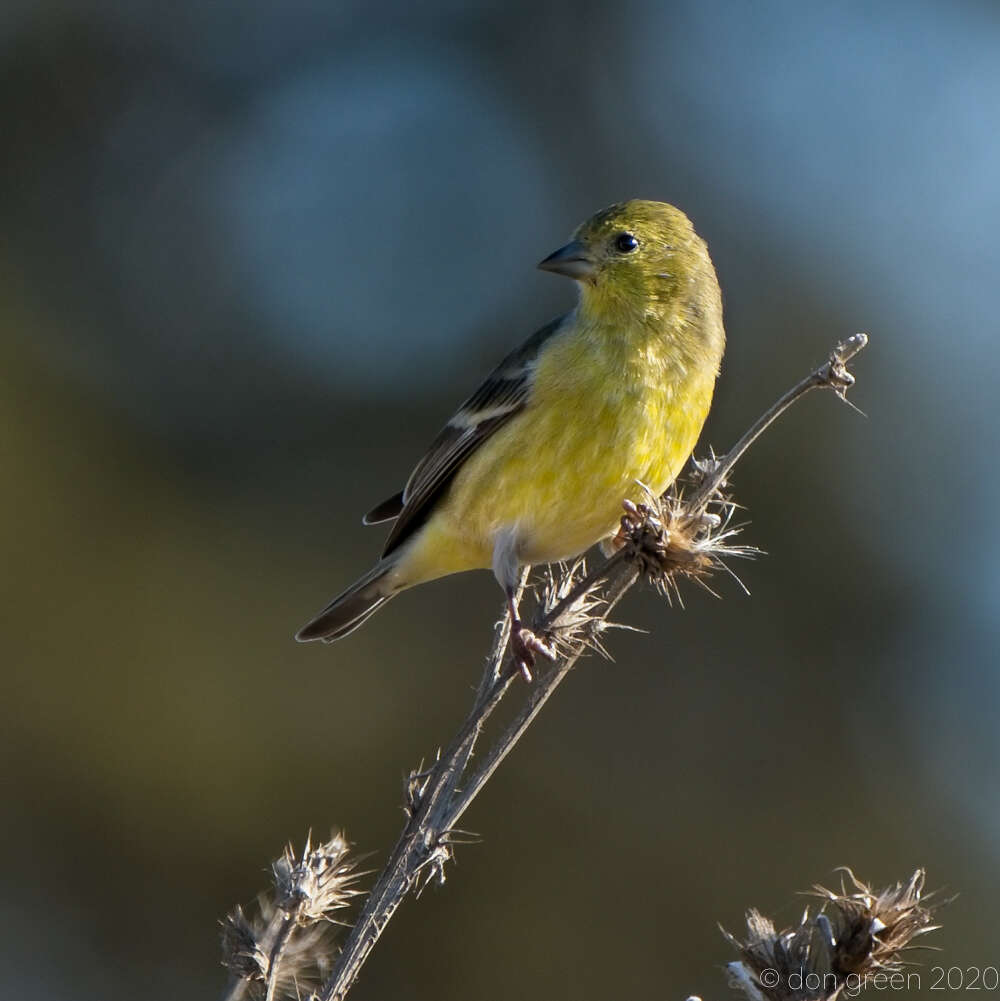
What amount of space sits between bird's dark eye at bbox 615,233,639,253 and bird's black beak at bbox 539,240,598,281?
116 mm

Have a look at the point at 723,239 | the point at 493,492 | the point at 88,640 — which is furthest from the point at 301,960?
the point at 723,239

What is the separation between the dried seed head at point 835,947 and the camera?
7.70 ft

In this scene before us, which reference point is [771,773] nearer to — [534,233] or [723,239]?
[723,239]

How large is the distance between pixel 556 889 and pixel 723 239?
544 cm

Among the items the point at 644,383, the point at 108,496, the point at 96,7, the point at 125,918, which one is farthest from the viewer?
the point at 96,7

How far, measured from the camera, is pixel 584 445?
4.55 m

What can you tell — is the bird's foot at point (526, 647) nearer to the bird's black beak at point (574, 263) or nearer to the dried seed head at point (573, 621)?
the dried seed head at point (573, 621)

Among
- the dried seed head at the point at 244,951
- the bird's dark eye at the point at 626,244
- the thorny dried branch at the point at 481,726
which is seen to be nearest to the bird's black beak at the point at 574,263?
→ the bird's dark eye at the point at 626,244

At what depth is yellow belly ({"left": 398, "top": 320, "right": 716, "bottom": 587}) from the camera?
4543mm

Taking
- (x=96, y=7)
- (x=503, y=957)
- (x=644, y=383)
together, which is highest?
(x=96, y=7)

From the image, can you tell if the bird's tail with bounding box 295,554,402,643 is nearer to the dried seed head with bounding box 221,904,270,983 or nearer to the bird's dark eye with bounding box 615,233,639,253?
the bird's dark eye with bounding box 615,233,639,253

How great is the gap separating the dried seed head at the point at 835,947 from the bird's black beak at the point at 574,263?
307 cm

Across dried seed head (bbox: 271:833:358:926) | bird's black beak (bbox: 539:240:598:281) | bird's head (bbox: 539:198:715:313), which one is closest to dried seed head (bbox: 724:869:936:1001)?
dried seed head (bbox: 271:833:358:926)

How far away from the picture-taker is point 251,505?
33.9 feet
